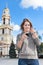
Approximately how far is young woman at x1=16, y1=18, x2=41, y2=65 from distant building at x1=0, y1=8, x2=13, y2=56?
5517cm

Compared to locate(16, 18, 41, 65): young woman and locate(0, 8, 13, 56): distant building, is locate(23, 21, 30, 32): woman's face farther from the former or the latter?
locate(0, 8, 13, 56): distant building

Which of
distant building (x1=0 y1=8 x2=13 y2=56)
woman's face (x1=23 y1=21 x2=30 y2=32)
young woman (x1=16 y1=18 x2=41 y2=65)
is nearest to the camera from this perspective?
young woman (x1=16 y1=18 x2=41 y2=65)

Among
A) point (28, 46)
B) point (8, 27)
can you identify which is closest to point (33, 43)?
point (28, 46)

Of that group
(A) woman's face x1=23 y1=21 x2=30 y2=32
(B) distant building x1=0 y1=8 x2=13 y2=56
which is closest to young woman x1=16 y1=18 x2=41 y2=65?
(A) woman's face x1=23 y1=21 x2=30 y2=32

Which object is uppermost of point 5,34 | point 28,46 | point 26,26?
point 5,34


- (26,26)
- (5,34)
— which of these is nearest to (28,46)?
(26,26)

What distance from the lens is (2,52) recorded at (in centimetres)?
5991

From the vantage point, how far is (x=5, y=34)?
60156 millimetres

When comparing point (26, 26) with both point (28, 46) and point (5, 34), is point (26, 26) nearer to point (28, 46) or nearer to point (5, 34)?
point (28, 46)

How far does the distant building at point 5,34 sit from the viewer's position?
5838 cm

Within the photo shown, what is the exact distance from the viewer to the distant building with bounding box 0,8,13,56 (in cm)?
5838

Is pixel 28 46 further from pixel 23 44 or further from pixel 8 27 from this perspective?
pixel 8 27

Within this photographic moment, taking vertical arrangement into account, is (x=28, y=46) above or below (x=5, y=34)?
below

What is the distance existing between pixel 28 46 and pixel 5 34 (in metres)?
57.5
